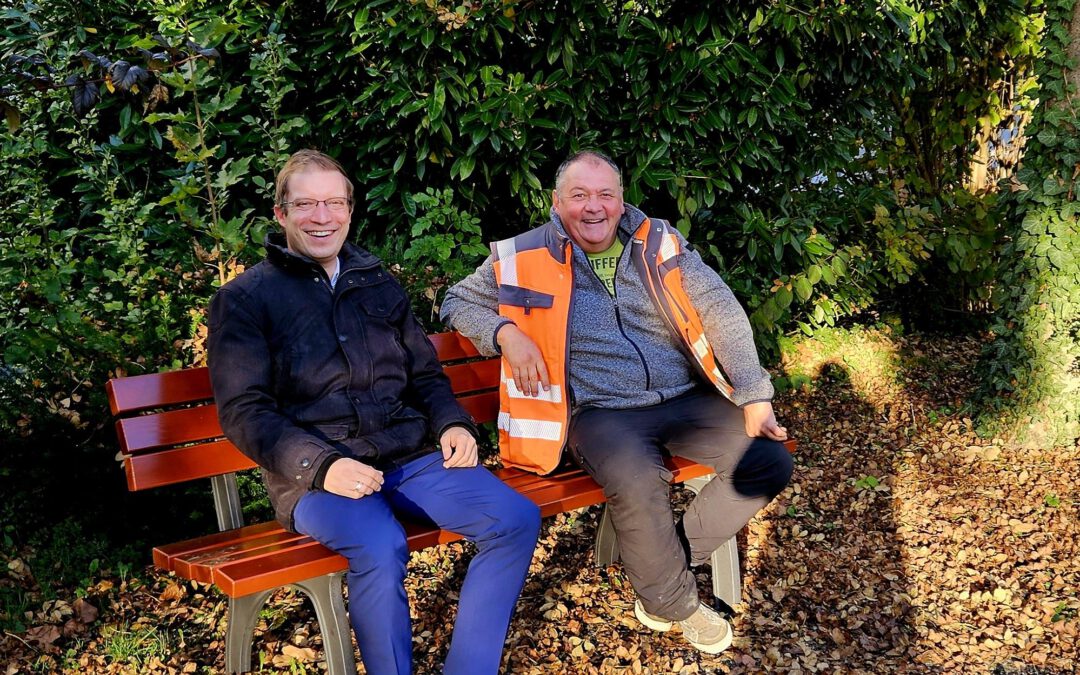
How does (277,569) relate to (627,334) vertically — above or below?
below

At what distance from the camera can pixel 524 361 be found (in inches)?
143

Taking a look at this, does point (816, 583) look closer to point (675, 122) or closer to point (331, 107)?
point (675, 122)

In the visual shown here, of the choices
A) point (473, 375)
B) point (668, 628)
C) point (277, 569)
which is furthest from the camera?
point (473, 375)

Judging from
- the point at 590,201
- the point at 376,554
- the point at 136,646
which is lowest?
the point at 136,646

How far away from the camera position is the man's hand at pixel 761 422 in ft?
12.0

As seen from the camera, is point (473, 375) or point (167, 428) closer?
point (167, 428)

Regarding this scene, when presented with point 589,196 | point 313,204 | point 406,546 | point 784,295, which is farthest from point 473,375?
point 784,295

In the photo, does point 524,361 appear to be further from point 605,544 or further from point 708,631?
point 708,631

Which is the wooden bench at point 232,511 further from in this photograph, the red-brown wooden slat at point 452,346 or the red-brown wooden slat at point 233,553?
the red-brown wooden slat at point 452,346

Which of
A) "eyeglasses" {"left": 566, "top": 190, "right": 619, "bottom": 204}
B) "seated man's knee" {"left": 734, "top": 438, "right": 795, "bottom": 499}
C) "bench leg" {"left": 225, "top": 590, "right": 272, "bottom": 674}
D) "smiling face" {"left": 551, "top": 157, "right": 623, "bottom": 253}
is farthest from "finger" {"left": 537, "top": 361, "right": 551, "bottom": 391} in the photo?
"bench leg" {"left": 225, "top": 590, "right": 272, "bottom": 674}

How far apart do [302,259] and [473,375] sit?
1056 mm

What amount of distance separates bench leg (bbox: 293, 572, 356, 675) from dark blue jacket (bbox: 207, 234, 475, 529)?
269 mm

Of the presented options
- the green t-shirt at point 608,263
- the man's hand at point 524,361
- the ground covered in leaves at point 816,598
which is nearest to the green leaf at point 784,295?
the ground covered in leaves at point 816,598

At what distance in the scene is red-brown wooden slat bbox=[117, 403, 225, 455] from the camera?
10.3 feet
